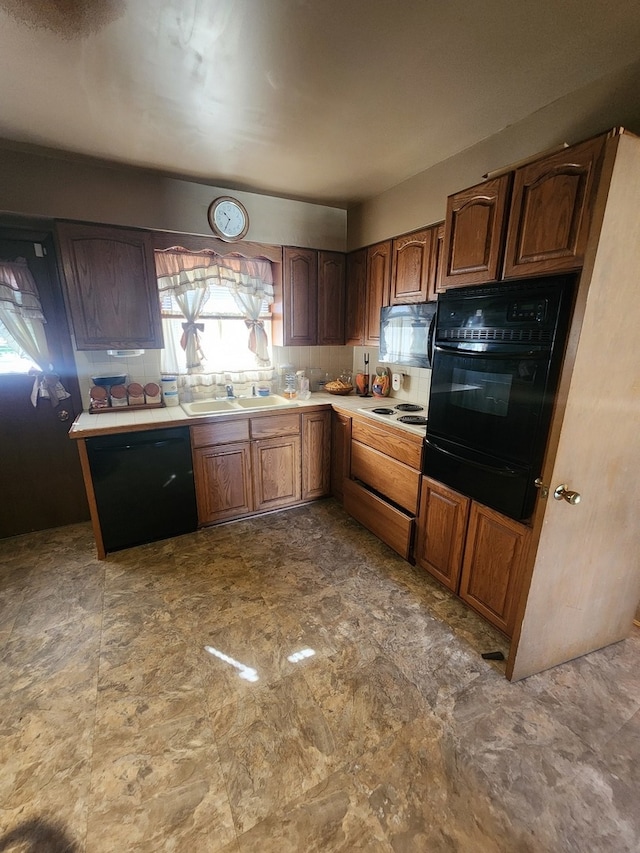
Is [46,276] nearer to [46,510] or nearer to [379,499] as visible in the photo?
[46,510]

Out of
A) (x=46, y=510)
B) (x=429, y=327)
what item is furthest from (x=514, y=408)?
(x=46, y=510)

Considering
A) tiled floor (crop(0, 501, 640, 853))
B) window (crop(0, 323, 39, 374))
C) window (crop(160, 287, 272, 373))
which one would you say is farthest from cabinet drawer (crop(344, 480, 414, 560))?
window (crop(0, 323, 39, 374))

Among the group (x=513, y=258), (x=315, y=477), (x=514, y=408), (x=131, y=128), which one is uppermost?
(x=131, y=128)

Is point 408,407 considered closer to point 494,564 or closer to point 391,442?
point 391,442

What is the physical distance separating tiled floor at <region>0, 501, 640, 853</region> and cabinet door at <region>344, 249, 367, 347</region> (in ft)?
6.76

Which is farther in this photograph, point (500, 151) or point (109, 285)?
point (109, 285)

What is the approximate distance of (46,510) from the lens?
2857 millimetres

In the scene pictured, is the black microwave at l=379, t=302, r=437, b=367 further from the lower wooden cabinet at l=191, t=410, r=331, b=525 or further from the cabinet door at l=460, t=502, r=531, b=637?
the cabinet door at l=460, t=502, r=531, b=637

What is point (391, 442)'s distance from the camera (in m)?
2.48

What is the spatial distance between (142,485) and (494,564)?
2.23m

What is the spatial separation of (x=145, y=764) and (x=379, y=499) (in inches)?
72.1

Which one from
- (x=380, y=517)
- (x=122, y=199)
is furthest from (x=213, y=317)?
(x=380, y=517)

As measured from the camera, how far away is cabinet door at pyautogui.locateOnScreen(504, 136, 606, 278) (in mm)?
1294

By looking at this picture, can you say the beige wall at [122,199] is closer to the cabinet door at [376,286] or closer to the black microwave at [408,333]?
the cabinet door at [376,286]
